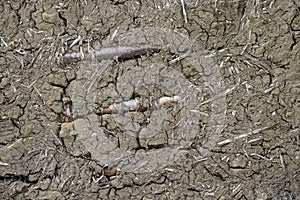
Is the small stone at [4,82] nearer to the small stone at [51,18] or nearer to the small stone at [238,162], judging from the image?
the small stone at [51,18]

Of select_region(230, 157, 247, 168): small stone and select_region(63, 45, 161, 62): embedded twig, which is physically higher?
select_region(63, 45, 161, 62): embedded twig

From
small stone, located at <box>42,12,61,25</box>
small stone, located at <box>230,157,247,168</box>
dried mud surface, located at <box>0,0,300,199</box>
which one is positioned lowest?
small stone, located at <box>230,157,247,168</box>

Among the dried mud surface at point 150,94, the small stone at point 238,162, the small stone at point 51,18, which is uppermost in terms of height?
the small stone at point 51,18

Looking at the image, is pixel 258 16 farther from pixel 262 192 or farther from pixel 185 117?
pixel 262 192

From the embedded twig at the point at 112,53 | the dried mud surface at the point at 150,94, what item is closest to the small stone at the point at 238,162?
the dried mud surface at the point at 150,94

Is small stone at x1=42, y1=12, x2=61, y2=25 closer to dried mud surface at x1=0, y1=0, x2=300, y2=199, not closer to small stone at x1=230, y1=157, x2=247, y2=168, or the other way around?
dried mud surface at x1=0, y1=0, x2=300, y2=199

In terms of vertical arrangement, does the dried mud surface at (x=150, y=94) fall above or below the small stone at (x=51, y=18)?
below

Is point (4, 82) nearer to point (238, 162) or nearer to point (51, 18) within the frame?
point (51, 18)

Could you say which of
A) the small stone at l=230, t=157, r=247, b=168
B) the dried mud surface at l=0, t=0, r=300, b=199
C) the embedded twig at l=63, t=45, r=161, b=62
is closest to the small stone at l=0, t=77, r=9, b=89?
the dried mud surface at l=0, t=0, r=300, b=199

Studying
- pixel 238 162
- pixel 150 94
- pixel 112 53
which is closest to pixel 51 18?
pixel 112 53
